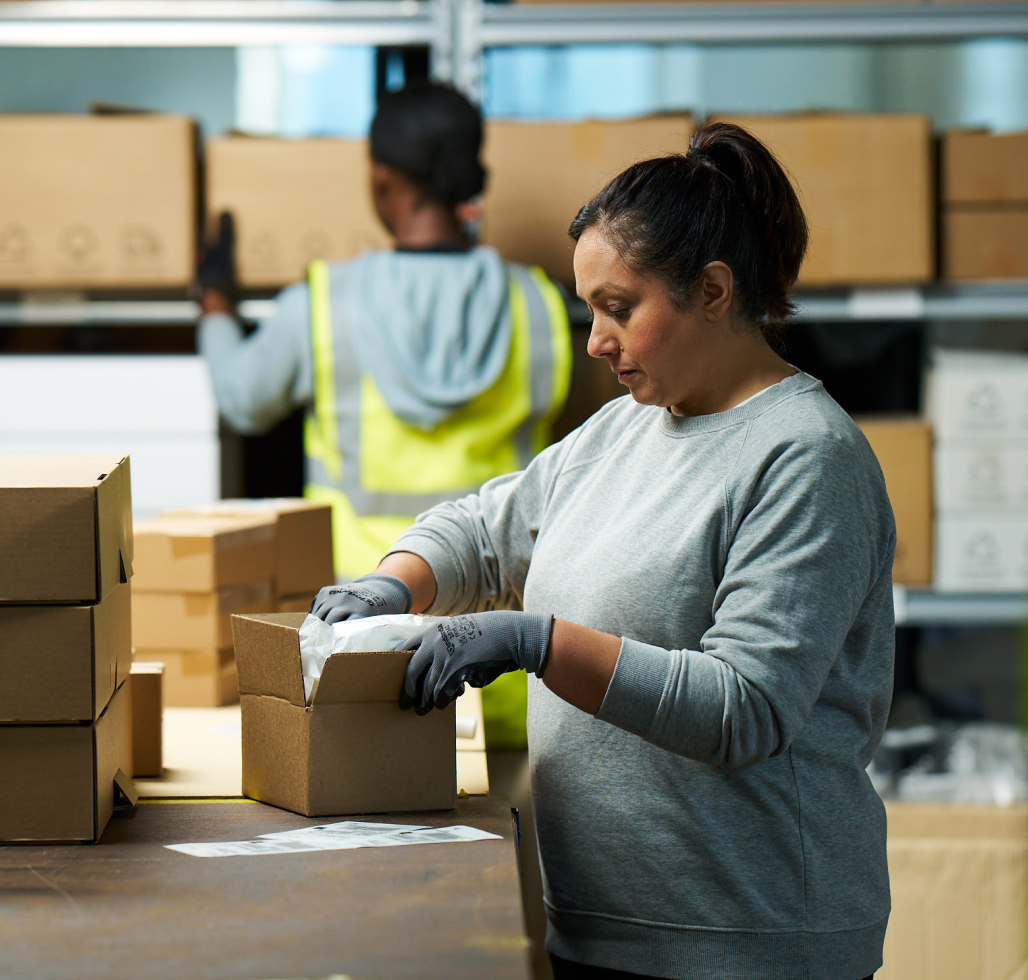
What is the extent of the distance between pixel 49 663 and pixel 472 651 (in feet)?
1.19

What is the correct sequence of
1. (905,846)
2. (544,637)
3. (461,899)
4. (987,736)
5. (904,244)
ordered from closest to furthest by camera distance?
(461,899)
(544,637)
(905,846)
(904,244)
(987,736)

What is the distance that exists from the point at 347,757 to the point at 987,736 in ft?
6.50

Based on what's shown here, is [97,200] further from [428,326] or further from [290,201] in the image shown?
[428,326]

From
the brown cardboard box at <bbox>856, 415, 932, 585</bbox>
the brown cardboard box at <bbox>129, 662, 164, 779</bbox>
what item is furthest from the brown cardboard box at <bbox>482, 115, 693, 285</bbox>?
the brown cardboard box at <bbox>129, 662, 164, 779</bbox>

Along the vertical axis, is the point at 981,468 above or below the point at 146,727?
above

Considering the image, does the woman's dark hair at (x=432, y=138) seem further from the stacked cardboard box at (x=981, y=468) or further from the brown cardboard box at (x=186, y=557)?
the stacked cardboard box at (x=981, y=468)

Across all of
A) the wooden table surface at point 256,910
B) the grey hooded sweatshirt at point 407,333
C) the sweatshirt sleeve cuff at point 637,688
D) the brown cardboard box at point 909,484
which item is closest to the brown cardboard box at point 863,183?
the brown cardboard box at point 909,484

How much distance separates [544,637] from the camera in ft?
3.10

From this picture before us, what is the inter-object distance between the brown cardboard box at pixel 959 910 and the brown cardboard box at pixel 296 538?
116 cm

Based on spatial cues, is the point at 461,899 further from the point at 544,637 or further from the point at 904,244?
the point at 904,244

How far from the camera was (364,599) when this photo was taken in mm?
1129

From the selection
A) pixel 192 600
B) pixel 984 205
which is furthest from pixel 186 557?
pixel 984 205

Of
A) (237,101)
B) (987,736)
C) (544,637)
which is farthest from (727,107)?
(544,637)

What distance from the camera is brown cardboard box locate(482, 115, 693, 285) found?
7.08ft
